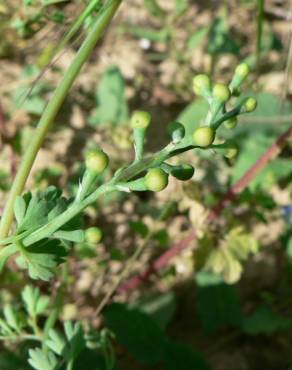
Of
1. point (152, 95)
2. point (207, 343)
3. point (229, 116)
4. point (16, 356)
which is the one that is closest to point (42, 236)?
point (229, 116)

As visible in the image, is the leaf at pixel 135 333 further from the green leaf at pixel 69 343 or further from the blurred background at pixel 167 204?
the green leaf at pixel 69 343

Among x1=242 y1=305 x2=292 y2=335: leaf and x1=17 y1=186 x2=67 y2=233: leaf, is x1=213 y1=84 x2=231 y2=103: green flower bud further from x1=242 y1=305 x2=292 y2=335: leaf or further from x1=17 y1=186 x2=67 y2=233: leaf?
x1=242 y1=305 x2=292 y2=335: leaf

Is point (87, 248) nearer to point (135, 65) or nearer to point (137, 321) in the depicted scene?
point (137, 321)

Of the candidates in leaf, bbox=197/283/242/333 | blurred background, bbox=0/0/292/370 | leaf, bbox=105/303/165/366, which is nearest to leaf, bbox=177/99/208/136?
blurred background, bbox=0/0/292/370

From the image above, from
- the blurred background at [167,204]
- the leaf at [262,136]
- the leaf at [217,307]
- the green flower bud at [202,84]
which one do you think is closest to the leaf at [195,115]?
the blurred background at [167,204]

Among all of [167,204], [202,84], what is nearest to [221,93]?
[202,84]

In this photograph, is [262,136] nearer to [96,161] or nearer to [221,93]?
[221,93]

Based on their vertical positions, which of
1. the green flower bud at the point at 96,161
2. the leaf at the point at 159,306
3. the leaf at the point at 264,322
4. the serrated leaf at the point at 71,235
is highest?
the green flower bud at the point at 96,161
